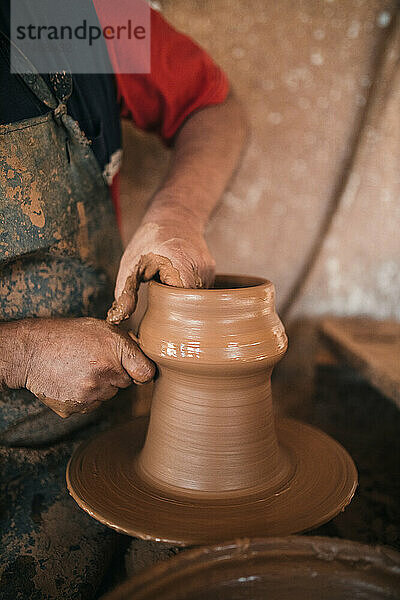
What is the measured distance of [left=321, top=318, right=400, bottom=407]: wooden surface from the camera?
56.4 inches

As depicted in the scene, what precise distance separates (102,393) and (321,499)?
0.45 meters

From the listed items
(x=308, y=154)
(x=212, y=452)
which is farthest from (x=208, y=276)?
(x=308, y=154)

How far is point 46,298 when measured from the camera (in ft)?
3.63

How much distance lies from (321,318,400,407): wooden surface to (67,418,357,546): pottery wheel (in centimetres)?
43

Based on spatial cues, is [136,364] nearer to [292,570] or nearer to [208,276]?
[208,276]

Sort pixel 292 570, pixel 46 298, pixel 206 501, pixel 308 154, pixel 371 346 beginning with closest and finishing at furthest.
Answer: pixel 292 570
pixel 206 501
pixel 46 298
pixel 371 346
pixel 308 154

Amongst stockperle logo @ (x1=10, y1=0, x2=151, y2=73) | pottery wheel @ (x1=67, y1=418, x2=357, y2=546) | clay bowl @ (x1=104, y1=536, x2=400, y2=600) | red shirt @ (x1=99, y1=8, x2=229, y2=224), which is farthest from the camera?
red shirt @ (x1=99, y1=8, x2=229, y2=224)

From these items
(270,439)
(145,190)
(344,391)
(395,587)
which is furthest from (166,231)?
(344,391)

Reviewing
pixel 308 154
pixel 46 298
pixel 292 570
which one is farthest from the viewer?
pixel 308 154

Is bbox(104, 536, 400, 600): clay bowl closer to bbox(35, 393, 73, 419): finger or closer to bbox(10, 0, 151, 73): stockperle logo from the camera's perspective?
bbox(35, 393, 73, 419): finger

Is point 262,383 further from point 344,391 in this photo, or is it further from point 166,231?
point 344,391

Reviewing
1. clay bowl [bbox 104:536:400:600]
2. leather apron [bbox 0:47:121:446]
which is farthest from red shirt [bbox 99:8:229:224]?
clay bowl [bbox 104:536:400:600]

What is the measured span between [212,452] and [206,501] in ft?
0.27

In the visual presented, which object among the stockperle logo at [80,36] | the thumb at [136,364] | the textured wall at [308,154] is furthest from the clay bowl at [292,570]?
the textured wall at [308,154]
